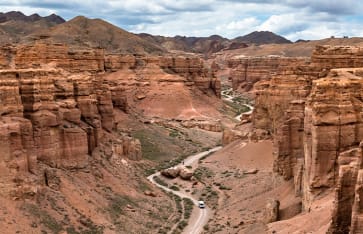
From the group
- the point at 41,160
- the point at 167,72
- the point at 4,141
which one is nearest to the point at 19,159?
the point at 4,141

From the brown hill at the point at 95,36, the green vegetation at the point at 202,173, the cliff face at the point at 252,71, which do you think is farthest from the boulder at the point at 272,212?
the brown hill at the point at 95,36

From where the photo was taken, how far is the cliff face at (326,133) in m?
22.1

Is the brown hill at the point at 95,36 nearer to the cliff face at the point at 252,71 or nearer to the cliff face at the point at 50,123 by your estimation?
the cliff face at the point at 252,71

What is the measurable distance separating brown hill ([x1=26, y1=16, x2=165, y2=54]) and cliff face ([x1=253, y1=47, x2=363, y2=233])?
9678 cm

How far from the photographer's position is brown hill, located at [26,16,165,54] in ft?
479

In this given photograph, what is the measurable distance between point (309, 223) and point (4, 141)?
736 inches

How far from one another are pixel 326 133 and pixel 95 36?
132135 millimetres

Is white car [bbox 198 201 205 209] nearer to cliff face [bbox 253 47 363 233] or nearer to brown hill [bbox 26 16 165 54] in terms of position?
cliff face [bbox 253 47 363 233]

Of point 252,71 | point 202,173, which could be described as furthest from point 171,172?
point 252,71

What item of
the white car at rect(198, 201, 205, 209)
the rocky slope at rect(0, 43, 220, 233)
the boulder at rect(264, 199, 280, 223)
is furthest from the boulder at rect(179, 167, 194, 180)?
the boulder at rect(264, 199, 280, 223)

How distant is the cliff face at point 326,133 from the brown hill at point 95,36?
9678 centimetres

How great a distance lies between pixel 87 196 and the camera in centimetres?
4028

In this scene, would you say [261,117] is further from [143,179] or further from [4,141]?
[4,141]

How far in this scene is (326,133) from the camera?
29.6m
